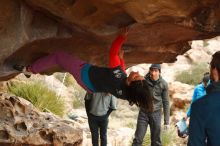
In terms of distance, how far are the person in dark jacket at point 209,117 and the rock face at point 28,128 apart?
308 centimetres

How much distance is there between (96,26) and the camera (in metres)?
5.22

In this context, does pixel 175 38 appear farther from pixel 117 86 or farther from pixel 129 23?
pixel 117 86

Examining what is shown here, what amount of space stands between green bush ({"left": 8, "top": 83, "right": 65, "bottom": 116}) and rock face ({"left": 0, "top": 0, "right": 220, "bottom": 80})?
326cm

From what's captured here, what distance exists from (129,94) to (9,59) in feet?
5.77

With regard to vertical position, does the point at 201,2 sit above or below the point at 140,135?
above

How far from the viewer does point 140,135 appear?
288 inches

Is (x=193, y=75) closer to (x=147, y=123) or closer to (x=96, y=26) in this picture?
(x=147, y=123)

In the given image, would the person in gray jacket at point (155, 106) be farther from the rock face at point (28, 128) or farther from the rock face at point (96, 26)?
the rock face at point (28, 128)

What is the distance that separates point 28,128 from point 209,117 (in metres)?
3.28

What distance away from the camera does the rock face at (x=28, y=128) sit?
5906mm

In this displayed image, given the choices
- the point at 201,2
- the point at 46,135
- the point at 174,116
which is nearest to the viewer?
the point at 201,2

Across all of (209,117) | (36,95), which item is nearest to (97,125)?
(36,95)

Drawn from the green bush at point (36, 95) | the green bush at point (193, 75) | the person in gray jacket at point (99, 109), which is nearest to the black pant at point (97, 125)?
the person in gray jacket at point (99, 109)

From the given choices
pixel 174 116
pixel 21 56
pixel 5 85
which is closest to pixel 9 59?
pixel 21 56
